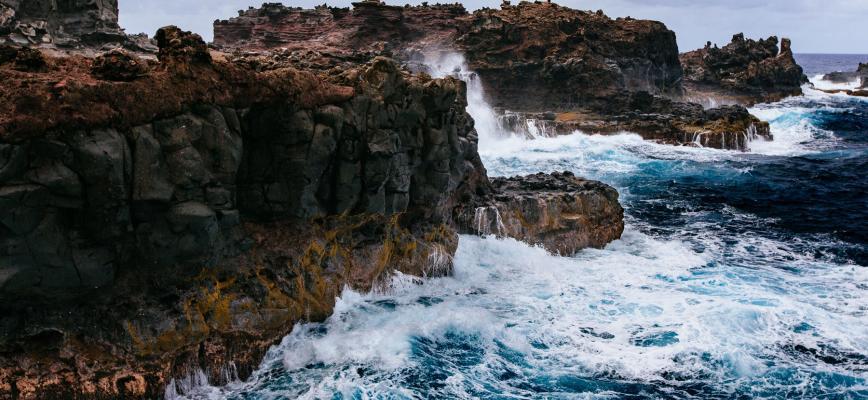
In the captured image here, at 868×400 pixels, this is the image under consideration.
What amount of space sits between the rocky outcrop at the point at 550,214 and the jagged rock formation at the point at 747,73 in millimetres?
63007

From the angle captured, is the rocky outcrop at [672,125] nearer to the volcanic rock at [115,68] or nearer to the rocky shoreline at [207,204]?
the rocky shoreline at [207,204]

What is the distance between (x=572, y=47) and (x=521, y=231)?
168 ft

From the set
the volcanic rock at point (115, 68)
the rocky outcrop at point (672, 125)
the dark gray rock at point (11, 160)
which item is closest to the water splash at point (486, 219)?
the volcanic rock at point (115, 68)

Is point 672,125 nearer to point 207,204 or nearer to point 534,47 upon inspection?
point 534,47

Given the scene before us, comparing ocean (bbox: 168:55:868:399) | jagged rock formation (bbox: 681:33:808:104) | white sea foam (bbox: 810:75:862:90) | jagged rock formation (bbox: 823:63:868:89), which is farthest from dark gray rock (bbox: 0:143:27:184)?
jagged rock formation (bbox: 823:63:868:89)

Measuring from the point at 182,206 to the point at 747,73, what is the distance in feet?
286

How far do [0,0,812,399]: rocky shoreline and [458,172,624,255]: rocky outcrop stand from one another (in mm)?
71

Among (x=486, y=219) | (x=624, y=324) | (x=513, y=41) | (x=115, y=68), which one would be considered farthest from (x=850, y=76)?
(x=115, y=68)

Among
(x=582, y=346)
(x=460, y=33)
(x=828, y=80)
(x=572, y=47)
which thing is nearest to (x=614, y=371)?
(x=582, y=346)

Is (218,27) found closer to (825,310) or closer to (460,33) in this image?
(460,33)

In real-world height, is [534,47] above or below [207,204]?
above

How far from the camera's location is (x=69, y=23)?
29.2 m

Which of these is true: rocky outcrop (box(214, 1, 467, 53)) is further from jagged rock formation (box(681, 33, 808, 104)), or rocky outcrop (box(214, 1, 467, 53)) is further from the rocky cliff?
jagged rock formation (box(681, 33, 808, 104))

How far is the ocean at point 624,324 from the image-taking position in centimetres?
1373
